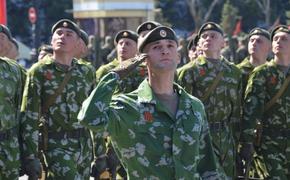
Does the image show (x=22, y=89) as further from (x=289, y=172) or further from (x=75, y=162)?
(x=289, y=172)

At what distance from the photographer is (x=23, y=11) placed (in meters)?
58.4

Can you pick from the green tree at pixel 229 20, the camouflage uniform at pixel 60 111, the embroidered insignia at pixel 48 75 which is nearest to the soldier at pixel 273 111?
the camouflage uniform at pixel 60 111

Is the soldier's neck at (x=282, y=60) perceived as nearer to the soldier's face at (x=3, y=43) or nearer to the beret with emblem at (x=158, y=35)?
the soldier's face at (x=3, y=43)

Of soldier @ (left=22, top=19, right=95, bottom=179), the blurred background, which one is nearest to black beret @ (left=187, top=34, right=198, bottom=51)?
soldier @ (left=22, top=19, right=95, bottom=179)

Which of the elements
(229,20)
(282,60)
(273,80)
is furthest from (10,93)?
(229,20)

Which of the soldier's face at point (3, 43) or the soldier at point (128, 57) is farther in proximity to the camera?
the soldier at point (128, 57)

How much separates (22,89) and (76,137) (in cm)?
73

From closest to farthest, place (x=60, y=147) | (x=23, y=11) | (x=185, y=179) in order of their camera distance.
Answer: (x=185, y=179), (x=60, y=147), (x=23, y=11)

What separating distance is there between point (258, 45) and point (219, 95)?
1.36 m

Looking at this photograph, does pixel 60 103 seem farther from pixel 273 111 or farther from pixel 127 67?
pixel 127 67

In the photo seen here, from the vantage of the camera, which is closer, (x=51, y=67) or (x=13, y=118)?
(x=13, y=118)

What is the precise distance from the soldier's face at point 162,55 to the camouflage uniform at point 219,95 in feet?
10.2

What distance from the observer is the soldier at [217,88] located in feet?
25.1

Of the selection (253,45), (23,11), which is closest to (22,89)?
(253,45)
